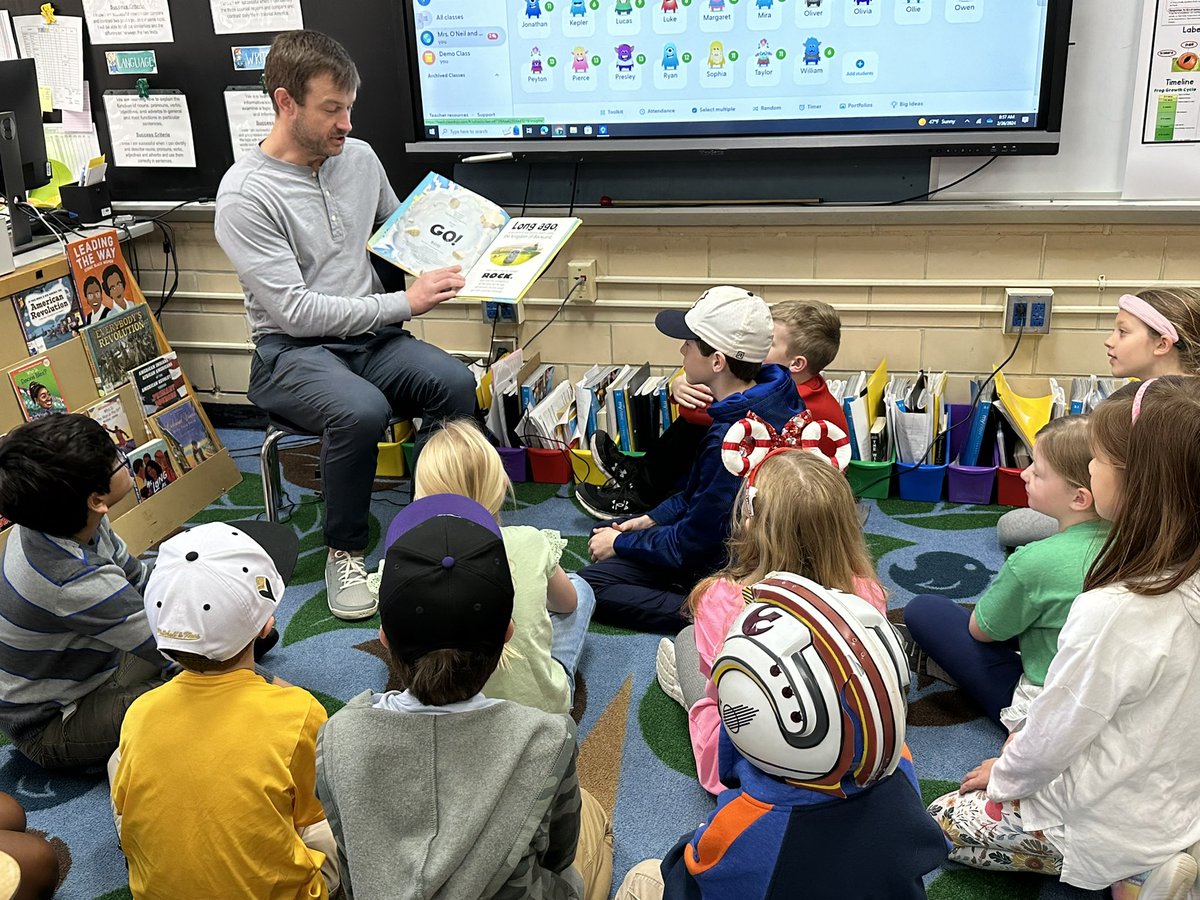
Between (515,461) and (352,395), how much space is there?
778 mm

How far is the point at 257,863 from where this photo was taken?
1438mm

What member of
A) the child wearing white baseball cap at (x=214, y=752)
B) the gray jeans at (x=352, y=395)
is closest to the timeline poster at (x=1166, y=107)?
the gray jeans at (x=352, y=395)

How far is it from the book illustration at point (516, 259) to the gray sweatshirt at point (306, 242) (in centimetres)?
22

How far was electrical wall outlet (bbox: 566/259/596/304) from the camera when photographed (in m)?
3.30

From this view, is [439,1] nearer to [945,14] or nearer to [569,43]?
[569,43]

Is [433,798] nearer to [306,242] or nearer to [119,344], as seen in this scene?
[306,242]

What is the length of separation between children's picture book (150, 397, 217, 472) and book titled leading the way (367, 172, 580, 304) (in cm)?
90

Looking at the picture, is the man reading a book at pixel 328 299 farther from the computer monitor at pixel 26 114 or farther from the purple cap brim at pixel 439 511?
the purple cap brim at pixel 439 511

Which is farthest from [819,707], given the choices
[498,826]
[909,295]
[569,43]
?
[569,43]

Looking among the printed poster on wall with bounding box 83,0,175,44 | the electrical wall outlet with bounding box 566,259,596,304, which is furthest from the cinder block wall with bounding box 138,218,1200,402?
the printed poster on wall with bounding box 83,0,175,44

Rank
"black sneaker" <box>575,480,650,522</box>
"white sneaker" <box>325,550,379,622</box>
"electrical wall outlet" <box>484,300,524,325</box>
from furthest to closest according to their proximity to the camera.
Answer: "electrical wall outlet" <box>484,300,524,325</box>
"black sneaker" <box>575,480,650,522</box>
"white sneaker" <box>325,550,379,622</box>

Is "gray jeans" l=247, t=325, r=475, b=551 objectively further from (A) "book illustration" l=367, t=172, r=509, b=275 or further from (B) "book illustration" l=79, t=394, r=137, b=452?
(B) "book illustration" l=79, t=394, r=137, b=452

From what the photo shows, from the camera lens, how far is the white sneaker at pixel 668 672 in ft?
7.22

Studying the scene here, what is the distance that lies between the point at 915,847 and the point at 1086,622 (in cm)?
41
